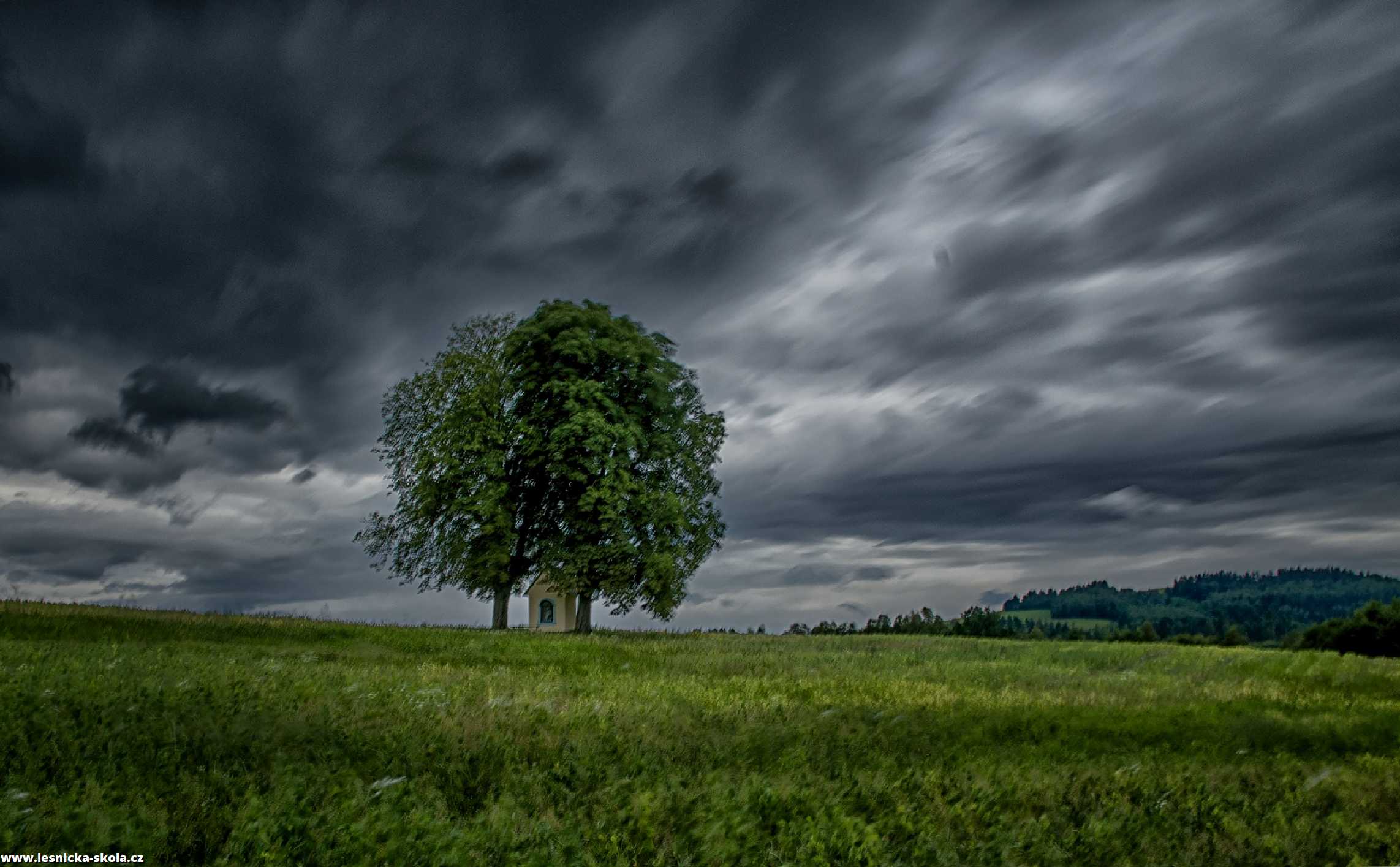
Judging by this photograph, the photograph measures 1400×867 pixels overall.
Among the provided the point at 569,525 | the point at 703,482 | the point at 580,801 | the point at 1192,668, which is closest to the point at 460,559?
the point at 569,525

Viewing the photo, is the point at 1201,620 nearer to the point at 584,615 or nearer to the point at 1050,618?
the point at 1050,618

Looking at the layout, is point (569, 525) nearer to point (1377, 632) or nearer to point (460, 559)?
point (460, 559)

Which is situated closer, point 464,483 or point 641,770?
point 641,770

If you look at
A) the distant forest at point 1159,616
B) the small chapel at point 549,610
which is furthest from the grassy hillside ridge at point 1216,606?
the small chapel at point 549,610

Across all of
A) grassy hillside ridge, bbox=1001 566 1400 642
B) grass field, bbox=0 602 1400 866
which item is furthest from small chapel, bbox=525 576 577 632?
grassy hillside ridge, bbox=1001 566 1400 642

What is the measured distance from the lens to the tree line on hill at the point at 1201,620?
46.5m

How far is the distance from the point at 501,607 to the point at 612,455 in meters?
7.90

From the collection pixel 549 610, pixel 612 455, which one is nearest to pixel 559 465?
pixel 612 455

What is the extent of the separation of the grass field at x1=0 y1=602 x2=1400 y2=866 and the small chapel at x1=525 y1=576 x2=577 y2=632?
21810 millimetres

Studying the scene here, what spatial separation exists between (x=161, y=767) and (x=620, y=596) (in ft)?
86.7

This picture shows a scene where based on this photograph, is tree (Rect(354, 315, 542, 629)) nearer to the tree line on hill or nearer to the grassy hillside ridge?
the tree line on hill

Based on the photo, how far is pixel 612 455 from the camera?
3278 cm

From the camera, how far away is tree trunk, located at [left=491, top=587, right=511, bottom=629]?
3422 centimetres

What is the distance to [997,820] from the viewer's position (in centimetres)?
742
